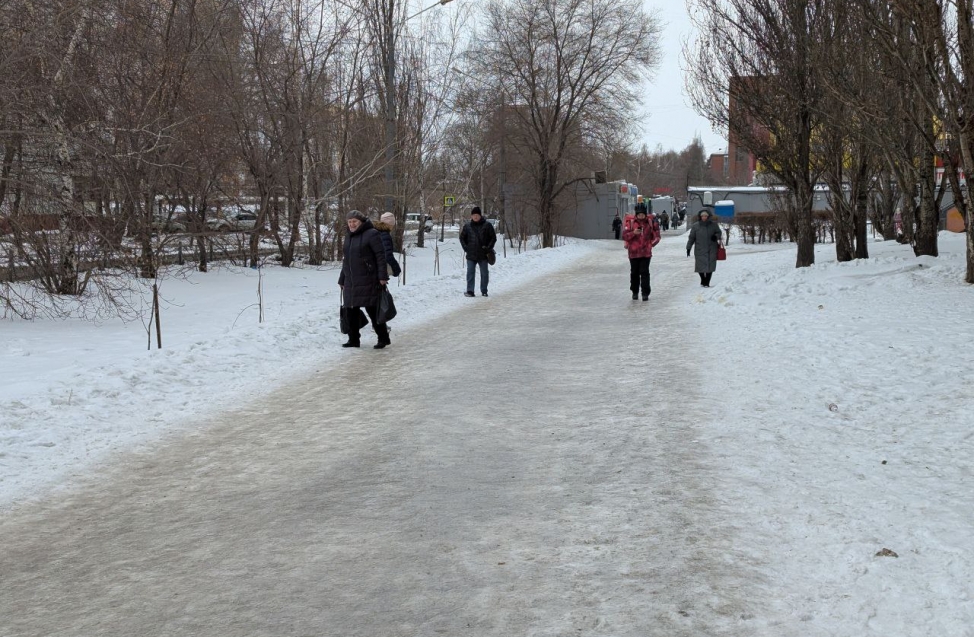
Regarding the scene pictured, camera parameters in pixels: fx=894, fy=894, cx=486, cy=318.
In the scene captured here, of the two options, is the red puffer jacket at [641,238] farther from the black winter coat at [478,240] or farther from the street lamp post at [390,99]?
the street lamp post at [390,99]

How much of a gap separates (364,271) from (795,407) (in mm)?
5545

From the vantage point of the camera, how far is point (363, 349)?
10766 mm

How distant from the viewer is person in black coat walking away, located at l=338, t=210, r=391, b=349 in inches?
418

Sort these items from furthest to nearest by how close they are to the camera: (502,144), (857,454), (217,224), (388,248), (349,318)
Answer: (502,144) → (217,224) → (388,248) → (349,318) → (857,454)

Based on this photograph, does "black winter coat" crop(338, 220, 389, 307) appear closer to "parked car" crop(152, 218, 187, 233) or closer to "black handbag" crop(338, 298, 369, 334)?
"black handbag" crop(338, 298, 369, 334)

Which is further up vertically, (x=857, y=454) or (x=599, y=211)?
(x=599, y=211)

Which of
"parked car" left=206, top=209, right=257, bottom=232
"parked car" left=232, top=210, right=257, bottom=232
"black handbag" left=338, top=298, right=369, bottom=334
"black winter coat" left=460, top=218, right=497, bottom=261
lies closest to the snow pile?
"black handbag" left=338, top=298, right=369, bottom=334

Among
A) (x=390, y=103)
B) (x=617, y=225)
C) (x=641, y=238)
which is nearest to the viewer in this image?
(x=641, y=238)

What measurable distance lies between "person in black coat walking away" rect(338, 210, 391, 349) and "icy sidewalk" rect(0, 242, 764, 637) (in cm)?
269

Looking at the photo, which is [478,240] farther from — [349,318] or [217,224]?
[217,224]

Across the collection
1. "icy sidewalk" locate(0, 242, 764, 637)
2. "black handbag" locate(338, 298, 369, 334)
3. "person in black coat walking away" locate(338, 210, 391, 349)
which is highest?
"person in black coat walking away" locate(338, 210, 391, 349)

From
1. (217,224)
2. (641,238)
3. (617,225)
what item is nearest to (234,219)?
(217,224)

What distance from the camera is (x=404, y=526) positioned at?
4.44 metres

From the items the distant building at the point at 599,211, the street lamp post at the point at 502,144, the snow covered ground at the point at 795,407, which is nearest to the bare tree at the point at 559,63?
the street lamp post at the point at 502,144
